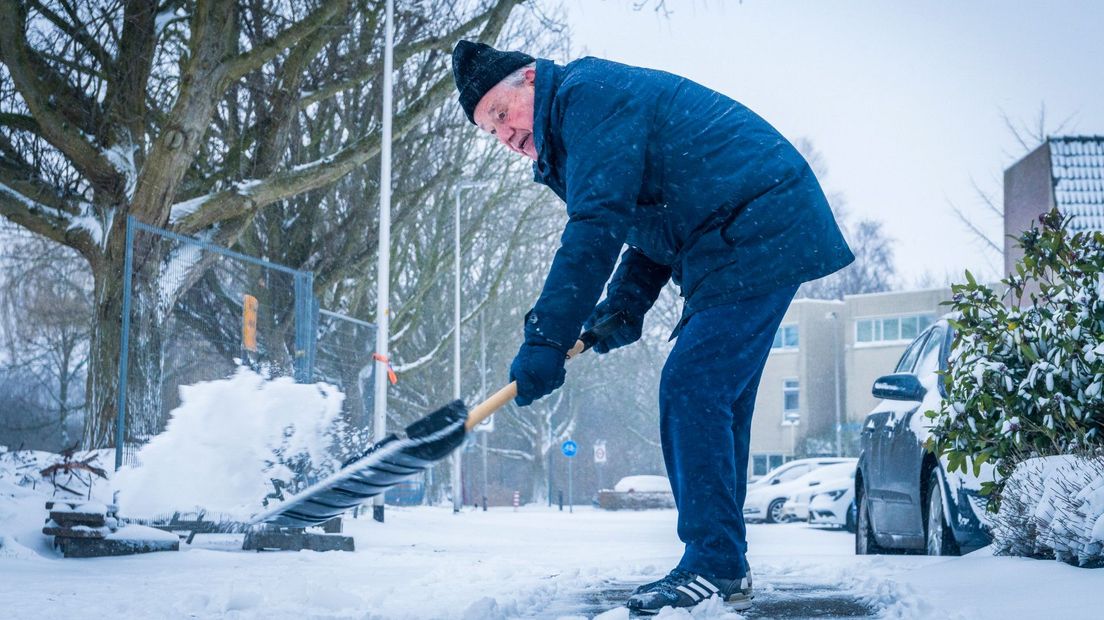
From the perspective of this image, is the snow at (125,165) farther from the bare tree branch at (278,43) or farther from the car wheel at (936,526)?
the car wheel at (936,526)

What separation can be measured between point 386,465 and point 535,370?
0.53 metres

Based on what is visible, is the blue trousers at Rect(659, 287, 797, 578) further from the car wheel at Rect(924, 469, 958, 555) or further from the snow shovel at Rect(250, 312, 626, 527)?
the car wheel at Rect(924, 469, 958, 555)

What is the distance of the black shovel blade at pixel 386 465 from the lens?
3.29 meters

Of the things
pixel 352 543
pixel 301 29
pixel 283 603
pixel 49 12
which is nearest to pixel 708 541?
pixel 283 603

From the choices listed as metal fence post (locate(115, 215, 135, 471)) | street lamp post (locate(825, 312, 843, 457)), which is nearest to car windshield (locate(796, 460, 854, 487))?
metal fence post (locate(115, 215, 135, 471))

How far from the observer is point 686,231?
3512 mm

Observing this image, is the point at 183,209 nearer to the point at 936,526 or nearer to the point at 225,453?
the point at 225,453

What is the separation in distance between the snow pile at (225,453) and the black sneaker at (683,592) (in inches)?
171

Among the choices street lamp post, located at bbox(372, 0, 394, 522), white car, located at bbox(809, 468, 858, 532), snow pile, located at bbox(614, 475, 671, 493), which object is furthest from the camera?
snow pile, located at bbox(614, 475, 671, 493)

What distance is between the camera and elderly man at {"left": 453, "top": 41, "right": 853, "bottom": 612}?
129 inches

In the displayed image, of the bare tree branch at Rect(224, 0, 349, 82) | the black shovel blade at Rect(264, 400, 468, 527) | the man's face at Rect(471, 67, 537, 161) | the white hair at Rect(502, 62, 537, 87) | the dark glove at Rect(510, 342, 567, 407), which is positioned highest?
the bare tree branch at Rect(224, 0, 349, 82)

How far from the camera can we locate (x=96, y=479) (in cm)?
780

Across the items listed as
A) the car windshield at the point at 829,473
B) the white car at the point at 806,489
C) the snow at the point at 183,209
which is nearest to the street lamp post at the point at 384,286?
the snow at the point at 183,209

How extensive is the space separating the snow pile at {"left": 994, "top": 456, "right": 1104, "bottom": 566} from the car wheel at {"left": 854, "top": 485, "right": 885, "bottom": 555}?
2.13m
